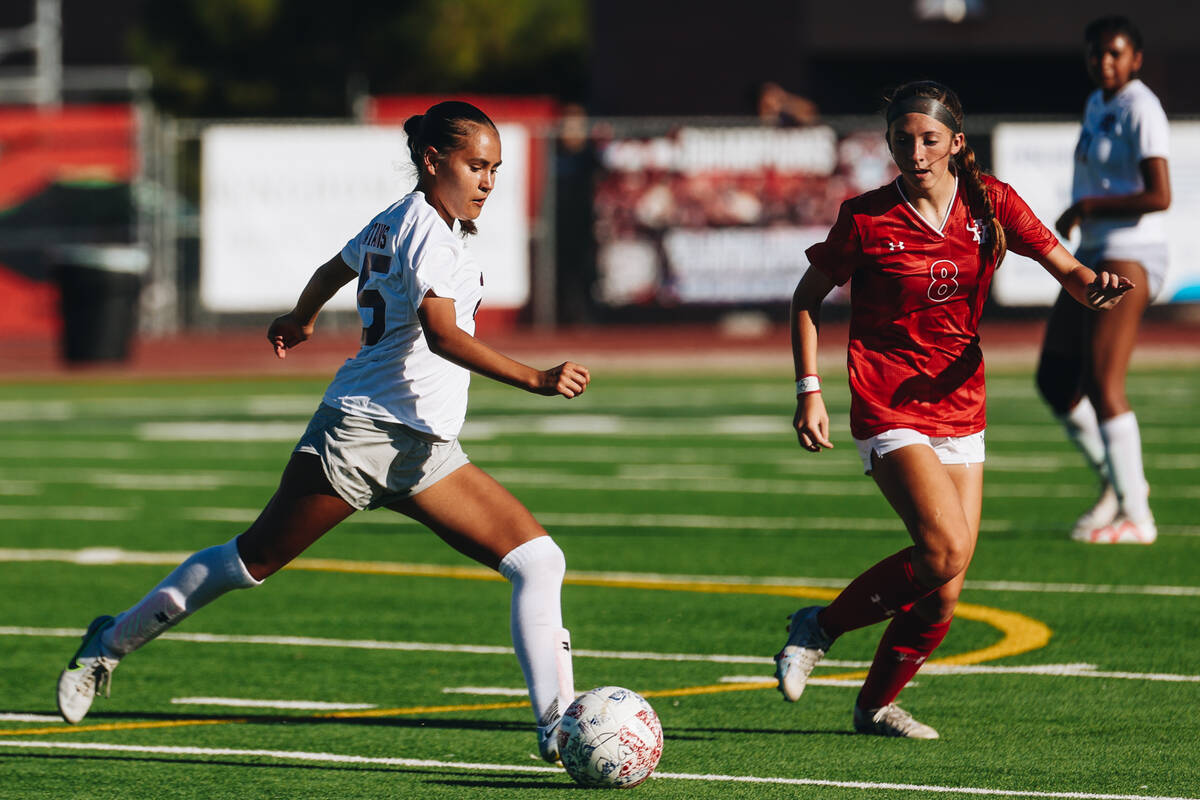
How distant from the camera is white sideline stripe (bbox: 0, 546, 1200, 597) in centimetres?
972

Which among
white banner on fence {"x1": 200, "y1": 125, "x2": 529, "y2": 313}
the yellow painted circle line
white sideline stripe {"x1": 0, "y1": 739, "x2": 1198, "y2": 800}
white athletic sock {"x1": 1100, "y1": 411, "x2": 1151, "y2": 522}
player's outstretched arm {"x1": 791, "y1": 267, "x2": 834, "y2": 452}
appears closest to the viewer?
white sideline stripe {"x1": 0, "y1": 739, "x2": 1198, "y2": 800}

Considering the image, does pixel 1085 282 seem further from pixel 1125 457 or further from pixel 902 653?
pixel 1125 457

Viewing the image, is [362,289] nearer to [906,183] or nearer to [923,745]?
[906,183]

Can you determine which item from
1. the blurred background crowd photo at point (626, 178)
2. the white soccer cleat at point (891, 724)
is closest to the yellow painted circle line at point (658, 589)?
the white soccer cleat at point (891, 724)

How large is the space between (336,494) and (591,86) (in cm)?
3204

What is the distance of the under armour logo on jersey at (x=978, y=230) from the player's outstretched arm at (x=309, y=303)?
195cm

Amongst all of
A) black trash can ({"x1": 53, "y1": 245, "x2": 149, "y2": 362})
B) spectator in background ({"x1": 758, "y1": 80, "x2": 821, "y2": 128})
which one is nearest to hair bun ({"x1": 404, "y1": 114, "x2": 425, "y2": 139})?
black trash can ({"x1": 53, "y1": 245, "x2": 149, "y2": 362})

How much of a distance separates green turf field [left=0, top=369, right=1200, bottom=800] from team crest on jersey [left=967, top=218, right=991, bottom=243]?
160 centimetres

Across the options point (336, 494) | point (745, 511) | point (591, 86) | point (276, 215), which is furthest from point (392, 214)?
point (591, 86)

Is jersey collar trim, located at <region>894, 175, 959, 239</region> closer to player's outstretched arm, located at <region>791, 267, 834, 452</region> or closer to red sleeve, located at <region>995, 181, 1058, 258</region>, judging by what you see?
red sleeve, located at <region>995, 181, 1058, 258</region>

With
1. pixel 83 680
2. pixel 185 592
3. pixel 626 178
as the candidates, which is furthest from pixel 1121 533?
pixel 626 178

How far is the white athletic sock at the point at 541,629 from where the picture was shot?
247 inches

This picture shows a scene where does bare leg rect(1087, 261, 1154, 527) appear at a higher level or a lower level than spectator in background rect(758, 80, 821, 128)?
lower

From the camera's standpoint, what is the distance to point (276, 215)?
27.0m
